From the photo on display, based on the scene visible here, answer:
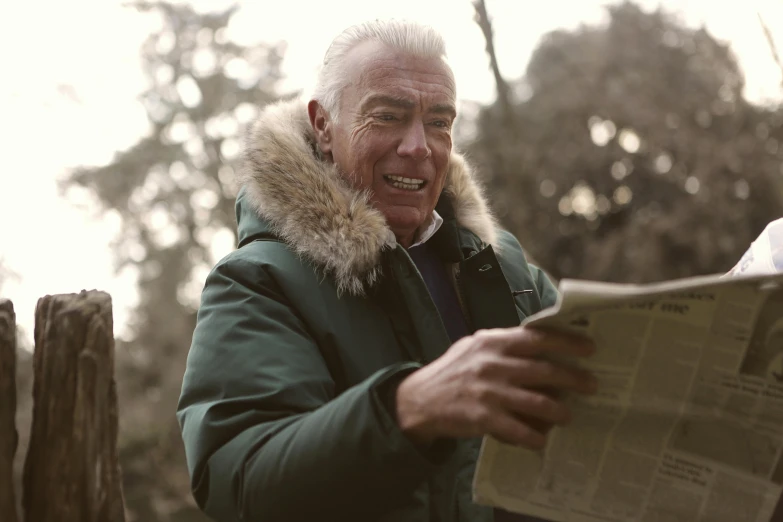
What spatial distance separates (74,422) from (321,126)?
1.09 m

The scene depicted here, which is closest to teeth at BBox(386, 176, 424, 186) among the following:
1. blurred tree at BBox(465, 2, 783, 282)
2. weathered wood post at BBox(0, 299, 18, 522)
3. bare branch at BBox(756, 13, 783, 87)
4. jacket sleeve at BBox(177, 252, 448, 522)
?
jacket sleeve at BBox(177, 252, 448, 522)

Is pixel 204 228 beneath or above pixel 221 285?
beneath

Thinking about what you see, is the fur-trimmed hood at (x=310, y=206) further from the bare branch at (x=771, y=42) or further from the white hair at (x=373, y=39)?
the bare branch at (x=771, y=42)

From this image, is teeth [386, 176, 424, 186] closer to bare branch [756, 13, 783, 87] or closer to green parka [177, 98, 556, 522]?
green parka [177, 98, 556, 522]

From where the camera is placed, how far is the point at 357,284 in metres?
1.87

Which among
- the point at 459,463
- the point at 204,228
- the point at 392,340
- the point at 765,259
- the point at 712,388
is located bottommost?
the point at 204,228

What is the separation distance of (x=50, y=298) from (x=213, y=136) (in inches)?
434

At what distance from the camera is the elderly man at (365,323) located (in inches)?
46.9

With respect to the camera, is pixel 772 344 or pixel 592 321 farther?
pixel 772 344

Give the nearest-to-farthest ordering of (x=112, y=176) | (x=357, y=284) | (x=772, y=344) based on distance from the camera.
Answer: (x=772, y=344)
(x=357, y=284)
(x=112, y=176)

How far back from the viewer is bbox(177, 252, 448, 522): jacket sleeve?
1.29m

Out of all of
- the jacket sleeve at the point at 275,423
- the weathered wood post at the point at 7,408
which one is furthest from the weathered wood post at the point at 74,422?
the jacket sleeve at the point at 275,423

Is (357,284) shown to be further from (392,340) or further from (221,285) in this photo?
(221,285)

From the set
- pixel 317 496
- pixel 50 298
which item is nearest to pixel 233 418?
pixel 317 496
